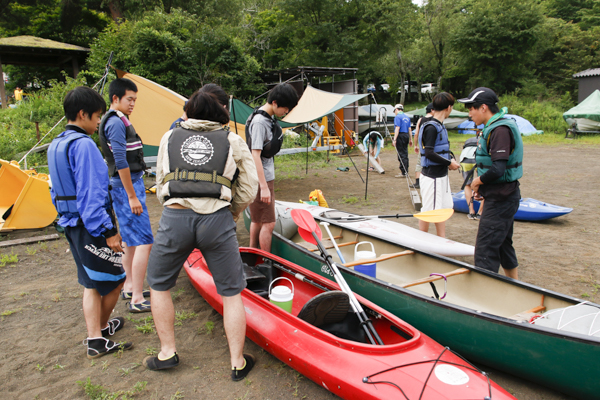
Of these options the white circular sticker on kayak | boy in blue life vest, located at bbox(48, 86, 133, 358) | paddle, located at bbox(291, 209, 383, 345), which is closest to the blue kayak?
paddle, located at bbox(291, 209, 383, 345)

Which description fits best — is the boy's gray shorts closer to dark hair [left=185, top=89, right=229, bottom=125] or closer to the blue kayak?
dark hair [left=185, top=89, right=229, bottom=125]

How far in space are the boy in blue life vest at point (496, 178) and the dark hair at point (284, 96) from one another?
144 centimetres

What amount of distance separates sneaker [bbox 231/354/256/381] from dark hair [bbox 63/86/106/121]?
6.25 ft

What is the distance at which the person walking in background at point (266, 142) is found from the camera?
337 centimetres

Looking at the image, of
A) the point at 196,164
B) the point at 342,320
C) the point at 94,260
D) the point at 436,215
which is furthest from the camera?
the point at 436,215

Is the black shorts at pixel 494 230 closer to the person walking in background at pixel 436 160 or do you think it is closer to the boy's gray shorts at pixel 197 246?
the person walking in background at pixel 436 160

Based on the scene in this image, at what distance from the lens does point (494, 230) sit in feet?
10.1

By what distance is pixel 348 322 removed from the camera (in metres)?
2.53

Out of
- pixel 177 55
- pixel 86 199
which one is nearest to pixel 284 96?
pixel 86 199

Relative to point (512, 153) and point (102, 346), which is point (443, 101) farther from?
point (102, 346)

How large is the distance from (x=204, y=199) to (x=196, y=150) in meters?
0.27

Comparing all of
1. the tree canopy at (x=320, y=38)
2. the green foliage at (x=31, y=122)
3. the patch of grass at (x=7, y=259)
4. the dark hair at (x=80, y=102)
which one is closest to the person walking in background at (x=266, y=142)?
the dark hair at (x=80, y=102)

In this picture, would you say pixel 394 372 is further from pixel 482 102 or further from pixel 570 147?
pixel 570 147

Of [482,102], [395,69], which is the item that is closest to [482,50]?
[395,69]
